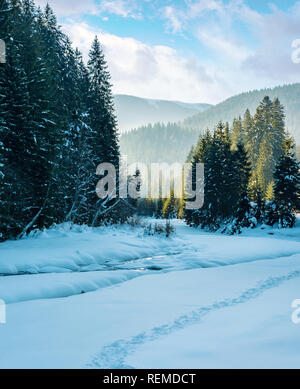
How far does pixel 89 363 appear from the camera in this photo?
3.55 m

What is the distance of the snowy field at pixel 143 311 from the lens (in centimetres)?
367

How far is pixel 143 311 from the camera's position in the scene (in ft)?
18.1

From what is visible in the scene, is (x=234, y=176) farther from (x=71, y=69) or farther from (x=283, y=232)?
(x=71, y=69)

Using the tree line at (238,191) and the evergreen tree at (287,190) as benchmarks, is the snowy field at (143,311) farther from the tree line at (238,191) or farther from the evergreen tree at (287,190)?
the tree line at (238,191)

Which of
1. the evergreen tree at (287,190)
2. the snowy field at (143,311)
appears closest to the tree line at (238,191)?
the evergreen tree at (287,190)

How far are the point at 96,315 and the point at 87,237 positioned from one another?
9029 mm

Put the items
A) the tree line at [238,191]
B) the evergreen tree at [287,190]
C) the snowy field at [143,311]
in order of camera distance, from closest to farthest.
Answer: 1. the snowy field at [143,311]
2. the evergreen tree at [287,190]
3. the tree line at [238,191]

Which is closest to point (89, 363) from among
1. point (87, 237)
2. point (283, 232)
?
point (87, 237)

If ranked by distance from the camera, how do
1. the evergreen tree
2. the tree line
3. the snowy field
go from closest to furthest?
the snowy field, the evergreen tree, the tree line

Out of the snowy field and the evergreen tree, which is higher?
the evergreen tree

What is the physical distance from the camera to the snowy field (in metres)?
3.67

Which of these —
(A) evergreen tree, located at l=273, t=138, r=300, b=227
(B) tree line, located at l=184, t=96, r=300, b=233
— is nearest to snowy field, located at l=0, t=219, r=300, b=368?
(A) evergreen tree, located at l=273, t=138, r=300, b=227

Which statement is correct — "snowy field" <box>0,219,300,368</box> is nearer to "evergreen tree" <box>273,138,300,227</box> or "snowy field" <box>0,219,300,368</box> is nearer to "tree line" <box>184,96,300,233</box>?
"evergreen tree" <box>273,138,300,227</box>

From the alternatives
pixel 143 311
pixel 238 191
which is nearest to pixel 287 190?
pixel 238 191
